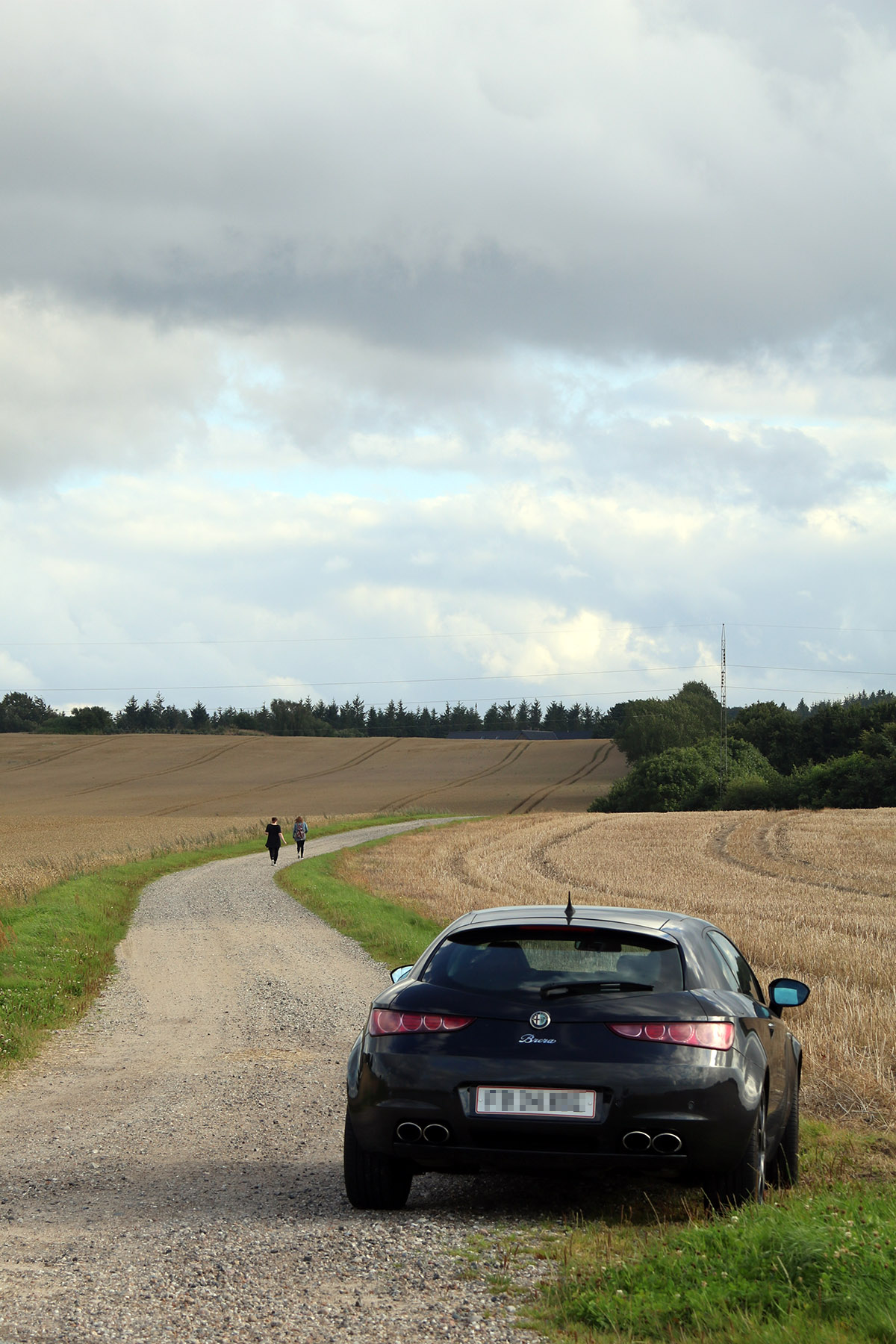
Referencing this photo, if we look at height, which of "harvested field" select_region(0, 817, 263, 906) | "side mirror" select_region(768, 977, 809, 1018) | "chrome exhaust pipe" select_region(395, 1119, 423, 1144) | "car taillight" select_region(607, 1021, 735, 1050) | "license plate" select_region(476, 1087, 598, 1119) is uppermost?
"car taillight" select_region(607, 1021, 735, 1050)

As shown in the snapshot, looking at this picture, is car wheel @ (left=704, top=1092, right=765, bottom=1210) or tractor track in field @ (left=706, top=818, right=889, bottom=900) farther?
tractor track in field @ (left=706, top=818, right=889, bottom=900)

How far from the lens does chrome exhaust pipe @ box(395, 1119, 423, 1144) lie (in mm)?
5359

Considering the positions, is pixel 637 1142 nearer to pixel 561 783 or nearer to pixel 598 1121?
pixel 598 1121

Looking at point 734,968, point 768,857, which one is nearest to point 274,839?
point 768,857

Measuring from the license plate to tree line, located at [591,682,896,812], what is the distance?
62852 millimetres

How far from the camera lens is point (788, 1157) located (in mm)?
6125

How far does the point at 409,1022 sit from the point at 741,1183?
63.9 inches

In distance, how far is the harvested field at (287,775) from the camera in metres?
81.9

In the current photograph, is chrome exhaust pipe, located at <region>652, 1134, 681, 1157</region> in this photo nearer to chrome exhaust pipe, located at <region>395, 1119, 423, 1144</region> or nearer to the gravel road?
the gravel road

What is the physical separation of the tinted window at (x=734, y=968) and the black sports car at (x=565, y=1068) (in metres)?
0.35

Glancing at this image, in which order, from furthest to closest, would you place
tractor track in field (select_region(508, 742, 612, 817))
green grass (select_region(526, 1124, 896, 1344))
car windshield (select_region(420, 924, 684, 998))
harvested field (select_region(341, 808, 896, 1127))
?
tractor track in field (select_region(508, 742, 612, 817))
harvested field (select_region(341, 808, 896, 1127))
car windshield (select_region(420, 924, 684, 998))
green grass (select_region(526, 1124, 896, 1344))

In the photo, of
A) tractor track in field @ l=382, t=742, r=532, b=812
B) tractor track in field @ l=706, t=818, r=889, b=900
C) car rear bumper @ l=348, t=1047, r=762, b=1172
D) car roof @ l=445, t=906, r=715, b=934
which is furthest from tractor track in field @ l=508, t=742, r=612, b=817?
car rear bumper @ l=348, t=1047, r=762, b=1172

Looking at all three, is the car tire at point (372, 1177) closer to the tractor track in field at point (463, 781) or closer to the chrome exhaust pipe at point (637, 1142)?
the chrome exhaust pipe at point (637, 1142)

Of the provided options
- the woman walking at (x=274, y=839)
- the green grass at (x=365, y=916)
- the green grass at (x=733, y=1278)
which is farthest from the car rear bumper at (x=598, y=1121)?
the woman walking at (x=274, y=839)
